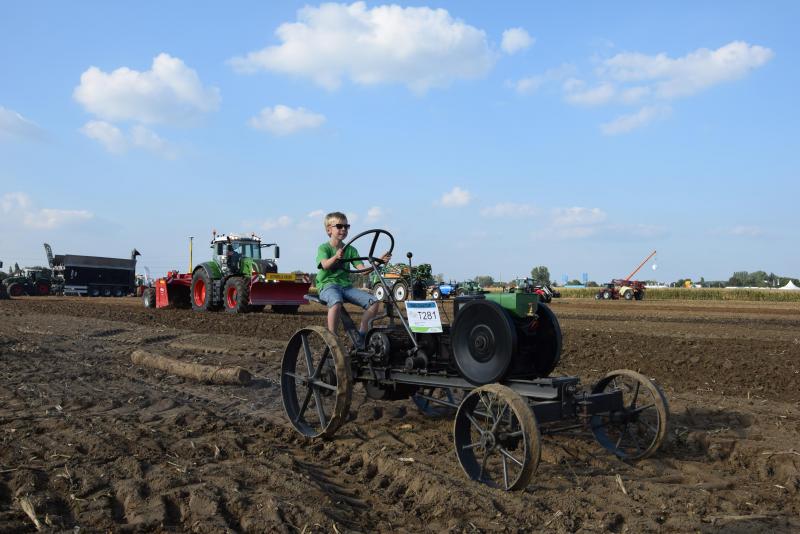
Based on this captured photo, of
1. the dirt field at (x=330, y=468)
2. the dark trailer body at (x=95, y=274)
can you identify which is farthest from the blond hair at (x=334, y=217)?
the dark trailer body at (x=95, y=274)

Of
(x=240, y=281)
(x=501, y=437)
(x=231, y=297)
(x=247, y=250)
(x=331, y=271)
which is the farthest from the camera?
(x=247, y=250)

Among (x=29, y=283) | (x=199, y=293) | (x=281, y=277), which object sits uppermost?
(x=29, y=283)

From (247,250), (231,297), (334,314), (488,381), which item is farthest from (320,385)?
(247,250)

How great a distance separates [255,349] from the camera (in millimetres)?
10414

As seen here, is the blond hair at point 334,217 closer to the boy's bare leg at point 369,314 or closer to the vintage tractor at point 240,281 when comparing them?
the boy's bare leg at point 369,314

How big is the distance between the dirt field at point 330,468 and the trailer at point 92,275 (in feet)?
109

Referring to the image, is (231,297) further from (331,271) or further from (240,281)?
(331,271)

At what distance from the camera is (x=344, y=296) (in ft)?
19.7

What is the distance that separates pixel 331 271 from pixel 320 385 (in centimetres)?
104

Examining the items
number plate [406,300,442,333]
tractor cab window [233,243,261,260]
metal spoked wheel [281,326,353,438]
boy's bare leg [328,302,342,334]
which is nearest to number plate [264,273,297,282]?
tractor cab window [233,243,261,260]

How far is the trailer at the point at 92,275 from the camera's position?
3838cm

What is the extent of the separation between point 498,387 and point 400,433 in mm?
1675

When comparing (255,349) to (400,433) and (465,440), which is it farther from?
(465,440)

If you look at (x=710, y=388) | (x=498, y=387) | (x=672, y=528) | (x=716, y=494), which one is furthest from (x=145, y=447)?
(x=710, y=388)
